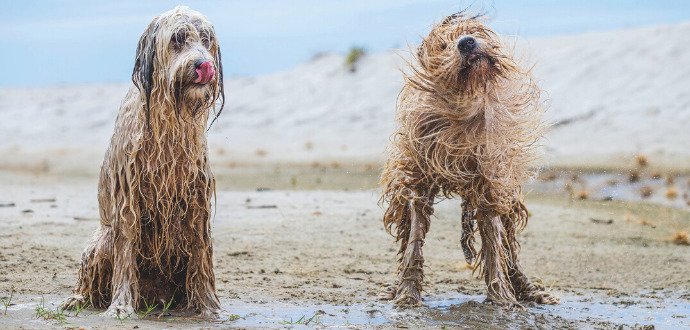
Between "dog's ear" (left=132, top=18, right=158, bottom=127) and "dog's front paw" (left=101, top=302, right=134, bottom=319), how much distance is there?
116 cm

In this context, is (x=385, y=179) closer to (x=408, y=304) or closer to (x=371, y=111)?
(x=408, y=304)

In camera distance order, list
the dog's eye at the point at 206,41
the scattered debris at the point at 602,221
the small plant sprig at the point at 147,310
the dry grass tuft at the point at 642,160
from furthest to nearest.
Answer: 1. the dry grass tuft at the point at 642,160
2. the scattered debris at the point at 602,221
3. the small plant sprig at the point at 147,310
4. the dog's eye at the point at 206,41

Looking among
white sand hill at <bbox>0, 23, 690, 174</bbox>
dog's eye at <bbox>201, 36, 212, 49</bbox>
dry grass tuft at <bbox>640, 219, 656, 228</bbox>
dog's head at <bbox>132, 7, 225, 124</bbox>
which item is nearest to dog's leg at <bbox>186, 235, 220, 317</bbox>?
dog's head at <bbox>132, 7, 225, 124</bbox>

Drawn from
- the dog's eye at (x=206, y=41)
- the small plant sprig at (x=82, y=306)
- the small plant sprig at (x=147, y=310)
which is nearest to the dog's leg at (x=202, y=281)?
the small plant sprig at (x=147, y=310)

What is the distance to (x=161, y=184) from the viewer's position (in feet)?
23.0

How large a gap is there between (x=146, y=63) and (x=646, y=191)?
10318 millimetres

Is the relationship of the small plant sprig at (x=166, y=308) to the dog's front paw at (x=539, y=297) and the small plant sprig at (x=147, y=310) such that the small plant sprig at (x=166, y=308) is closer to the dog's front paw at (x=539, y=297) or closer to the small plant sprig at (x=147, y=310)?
the small plant sprig at (x=147, y=310)

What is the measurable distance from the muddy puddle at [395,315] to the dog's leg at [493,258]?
0.35ft

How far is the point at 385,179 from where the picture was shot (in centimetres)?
831

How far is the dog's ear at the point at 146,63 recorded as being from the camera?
6.85 meters

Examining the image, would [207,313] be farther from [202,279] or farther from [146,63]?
[146,63]

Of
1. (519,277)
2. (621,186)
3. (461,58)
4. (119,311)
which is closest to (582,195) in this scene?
(621,186)

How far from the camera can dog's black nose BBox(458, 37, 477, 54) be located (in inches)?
294

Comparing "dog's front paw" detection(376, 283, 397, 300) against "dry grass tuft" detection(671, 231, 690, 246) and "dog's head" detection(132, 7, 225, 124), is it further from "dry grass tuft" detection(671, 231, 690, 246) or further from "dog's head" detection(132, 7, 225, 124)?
"dry grass tuft" detection(671, 231, 690, 246)
